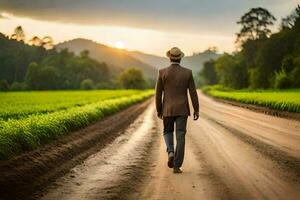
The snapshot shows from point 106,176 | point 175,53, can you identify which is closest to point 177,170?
point 106,176

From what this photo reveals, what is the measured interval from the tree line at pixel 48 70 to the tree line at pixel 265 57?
48.1 metres

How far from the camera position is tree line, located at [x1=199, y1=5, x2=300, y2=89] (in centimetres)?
6944

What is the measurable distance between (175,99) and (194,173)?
1.59 metres

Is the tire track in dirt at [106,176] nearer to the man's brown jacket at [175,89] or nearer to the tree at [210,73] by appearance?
the man's brown jacket at [175,89]

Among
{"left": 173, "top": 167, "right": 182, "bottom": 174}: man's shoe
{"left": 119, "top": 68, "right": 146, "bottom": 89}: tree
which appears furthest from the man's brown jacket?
{"left": 119, "top": 68, "right": 146, "bottom": 89}: tree

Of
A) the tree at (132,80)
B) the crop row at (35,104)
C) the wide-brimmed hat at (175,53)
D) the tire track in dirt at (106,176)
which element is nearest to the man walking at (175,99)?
the wide-brimmed hat at (175,53)

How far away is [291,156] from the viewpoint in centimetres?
1079

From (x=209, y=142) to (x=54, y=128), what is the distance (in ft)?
15.9

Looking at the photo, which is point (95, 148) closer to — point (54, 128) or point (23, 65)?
point (54, 128)

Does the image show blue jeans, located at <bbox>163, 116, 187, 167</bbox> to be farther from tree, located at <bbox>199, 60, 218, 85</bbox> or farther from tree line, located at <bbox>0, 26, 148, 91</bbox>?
tree, located at <bbox>199, 60, 218, 85</bbox>

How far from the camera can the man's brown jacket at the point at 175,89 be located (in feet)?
30.9

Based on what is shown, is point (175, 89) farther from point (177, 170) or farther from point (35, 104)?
point (35, 104)

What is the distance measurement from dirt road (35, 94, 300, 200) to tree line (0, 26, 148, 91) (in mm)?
114571

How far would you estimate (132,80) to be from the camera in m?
160
